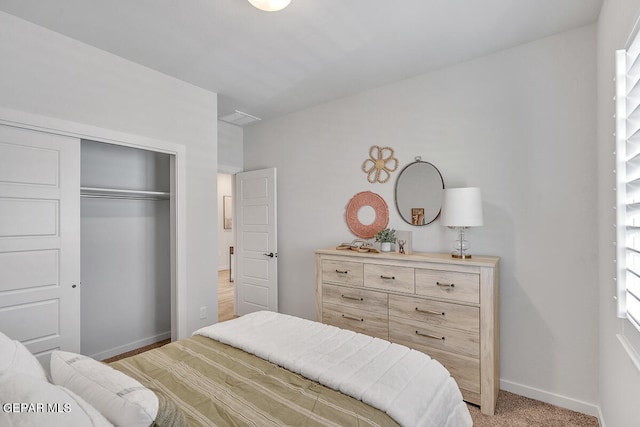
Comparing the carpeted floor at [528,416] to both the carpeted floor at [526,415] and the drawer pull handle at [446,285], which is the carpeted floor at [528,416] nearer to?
the carpeted floor at [526,415]

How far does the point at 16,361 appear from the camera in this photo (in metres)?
1.13

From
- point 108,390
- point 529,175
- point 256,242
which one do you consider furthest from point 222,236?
point 108,390

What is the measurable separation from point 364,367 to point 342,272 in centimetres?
147

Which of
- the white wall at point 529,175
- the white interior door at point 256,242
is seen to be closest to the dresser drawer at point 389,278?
the white wall at point 529,175

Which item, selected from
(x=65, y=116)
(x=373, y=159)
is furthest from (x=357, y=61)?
(x=65, y=116)

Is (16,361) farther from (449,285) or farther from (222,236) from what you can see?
(222,236)

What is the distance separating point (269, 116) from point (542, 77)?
9.80ft

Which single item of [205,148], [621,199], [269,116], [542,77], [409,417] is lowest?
[409,417]

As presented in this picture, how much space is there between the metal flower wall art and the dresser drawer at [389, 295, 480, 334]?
1268mm

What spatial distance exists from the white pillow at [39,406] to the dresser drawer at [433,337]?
2174 mm

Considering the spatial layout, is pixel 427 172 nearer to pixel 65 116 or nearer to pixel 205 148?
pixel 205 148

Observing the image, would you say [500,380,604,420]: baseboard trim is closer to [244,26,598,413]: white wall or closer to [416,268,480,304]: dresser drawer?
[244,26,598,413]: white wall

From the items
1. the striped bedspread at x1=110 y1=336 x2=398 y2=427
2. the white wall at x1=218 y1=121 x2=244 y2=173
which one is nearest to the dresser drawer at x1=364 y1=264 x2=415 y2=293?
the striped bedspread at x1=110 y1=336 x2=398 y2=427

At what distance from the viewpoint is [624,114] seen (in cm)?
150
